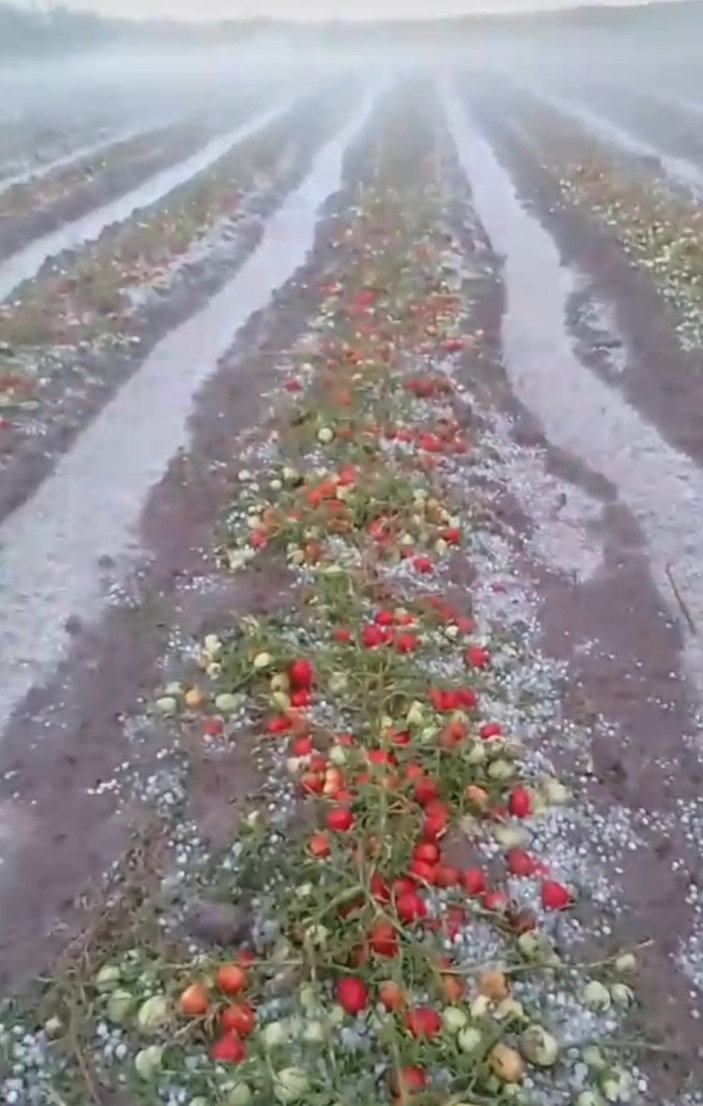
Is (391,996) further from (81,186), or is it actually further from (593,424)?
(81,186)

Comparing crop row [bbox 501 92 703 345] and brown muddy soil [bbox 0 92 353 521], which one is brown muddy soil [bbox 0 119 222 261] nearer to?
brown muddy soil [bbox 0 92 353 521]

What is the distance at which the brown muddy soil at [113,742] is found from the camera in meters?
5.68

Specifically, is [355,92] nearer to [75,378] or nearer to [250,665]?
[75,378]

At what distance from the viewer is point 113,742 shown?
6723 millimetres

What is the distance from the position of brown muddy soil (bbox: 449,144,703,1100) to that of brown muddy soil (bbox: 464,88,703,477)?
1.62 metres

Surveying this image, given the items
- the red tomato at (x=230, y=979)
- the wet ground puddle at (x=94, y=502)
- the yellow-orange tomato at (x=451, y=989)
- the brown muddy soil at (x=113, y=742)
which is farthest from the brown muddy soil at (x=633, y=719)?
the wet ground puddle at (x=94, y=502)

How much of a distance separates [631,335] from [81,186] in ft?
44.3

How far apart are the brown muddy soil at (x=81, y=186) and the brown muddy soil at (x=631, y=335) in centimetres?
885

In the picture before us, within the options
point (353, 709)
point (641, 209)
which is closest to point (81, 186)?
point (641, 209)

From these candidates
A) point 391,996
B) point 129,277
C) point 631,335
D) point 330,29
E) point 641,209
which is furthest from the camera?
point 330,29

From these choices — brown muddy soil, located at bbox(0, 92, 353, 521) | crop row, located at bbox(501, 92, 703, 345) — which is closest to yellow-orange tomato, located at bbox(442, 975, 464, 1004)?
brown muddy soil, located at bbox(0, 92, 353, 521)

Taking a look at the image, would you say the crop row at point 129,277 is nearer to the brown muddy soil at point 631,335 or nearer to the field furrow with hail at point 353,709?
the field furrow with hail at point 353,709

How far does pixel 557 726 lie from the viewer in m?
6.89

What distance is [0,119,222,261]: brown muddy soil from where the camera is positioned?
19578mm
